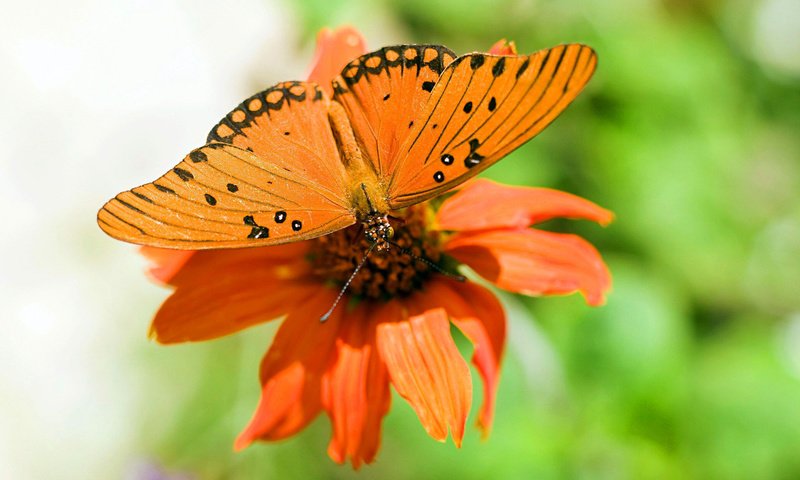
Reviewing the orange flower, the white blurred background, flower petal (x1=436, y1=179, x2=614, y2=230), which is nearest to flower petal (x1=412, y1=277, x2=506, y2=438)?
the orange flower

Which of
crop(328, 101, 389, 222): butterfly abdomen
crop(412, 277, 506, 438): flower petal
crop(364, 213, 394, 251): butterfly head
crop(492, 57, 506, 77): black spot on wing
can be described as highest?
crop(492, 57, 506, 77): black spot on wing

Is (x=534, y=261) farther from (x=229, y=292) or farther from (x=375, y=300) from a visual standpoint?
(x=229, y=292)

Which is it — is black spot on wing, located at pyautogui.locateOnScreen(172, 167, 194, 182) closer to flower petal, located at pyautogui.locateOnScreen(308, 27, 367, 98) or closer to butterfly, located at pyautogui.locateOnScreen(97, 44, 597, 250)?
butterfly, located at pyautogui.locateOnScreen(97, 44, 597, 250)

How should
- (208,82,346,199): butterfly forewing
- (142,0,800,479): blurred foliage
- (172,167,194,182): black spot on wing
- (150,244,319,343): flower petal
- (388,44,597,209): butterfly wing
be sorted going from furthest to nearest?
(142,0,800,479): blurred foliage → (150,244,319,343): flower petal → (208,82,346,199): butterfly forewing → (172,167,194,182): black spot on wing → (388,44,597,209): butterfly wing

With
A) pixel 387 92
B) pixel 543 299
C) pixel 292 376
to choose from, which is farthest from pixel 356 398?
pixel 543 299

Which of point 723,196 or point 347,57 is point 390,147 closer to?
point 347,57

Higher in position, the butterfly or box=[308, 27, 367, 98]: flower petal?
box=[308, 27, 367, 98]: flower petal
